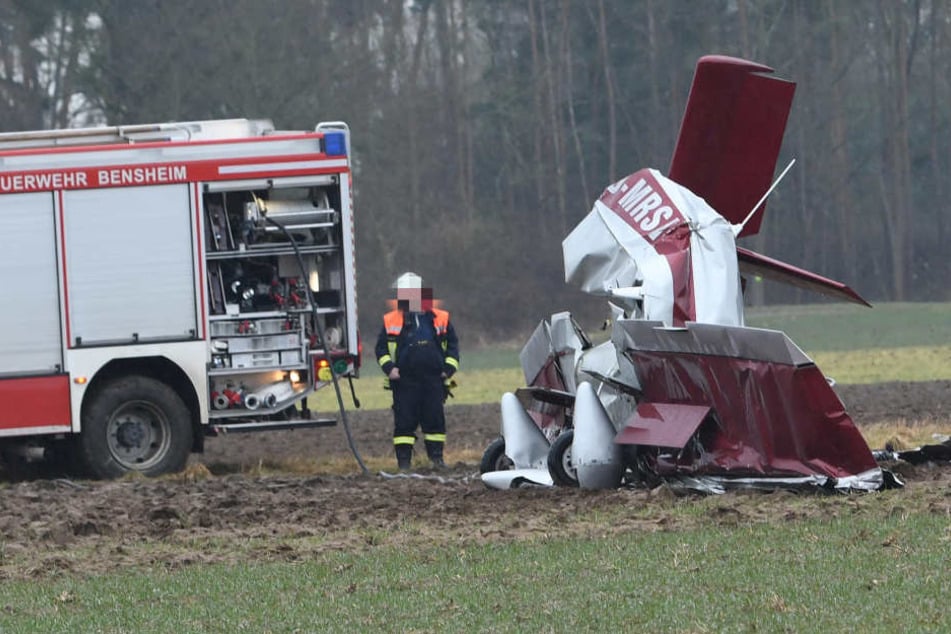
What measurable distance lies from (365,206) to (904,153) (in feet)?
77.1

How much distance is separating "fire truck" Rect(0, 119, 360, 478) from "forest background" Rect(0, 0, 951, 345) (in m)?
30.8

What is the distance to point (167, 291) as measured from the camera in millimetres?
14422

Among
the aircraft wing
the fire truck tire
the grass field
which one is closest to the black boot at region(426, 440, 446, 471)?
the fire truck tire

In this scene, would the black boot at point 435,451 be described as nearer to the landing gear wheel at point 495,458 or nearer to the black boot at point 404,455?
the black boot at point 404,455

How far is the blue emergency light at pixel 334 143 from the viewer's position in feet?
→ 48.3

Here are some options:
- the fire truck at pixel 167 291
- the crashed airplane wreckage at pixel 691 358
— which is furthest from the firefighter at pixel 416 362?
the crashed airplane wreckage at pixel 691 358

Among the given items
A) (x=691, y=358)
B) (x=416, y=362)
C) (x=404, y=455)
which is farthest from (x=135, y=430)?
(x=691, y=358)

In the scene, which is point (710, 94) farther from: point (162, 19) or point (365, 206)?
point (365, 206)

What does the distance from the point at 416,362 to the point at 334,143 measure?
203 centimetres

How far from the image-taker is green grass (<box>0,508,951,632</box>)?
6.95 meters

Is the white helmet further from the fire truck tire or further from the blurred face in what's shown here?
the fire truck tire

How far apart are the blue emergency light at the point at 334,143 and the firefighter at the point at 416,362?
1.25 m

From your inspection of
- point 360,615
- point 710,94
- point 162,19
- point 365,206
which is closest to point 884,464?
point 710,94

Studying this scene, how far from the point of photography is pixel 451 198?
62594 mm
